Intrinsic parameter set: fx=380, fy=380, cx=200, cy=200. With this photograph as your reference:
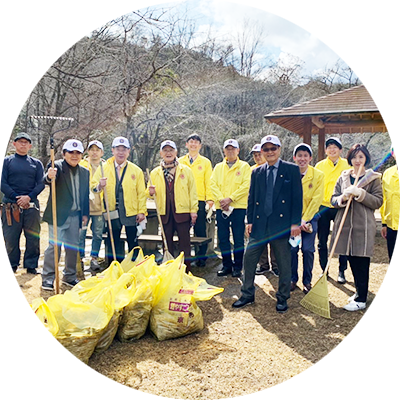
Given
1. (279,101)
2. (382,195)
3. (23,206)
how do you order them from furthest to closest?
(279,101), (23,206), (382,195)

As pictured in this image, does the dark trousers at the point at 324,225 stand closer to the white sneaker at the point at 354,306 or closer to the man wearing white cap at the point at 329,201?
the man wearing white cap at the point at 329,201

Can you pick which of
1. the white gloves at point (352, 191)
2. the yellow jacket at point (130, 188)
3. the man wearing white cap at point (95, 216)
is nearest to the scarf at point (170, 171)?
the yellow jacket at point (130, 188)

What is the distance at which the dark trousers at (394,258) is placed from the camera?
4074 millimetres

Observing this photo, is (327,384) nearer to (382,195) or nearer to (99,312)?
(99,312)

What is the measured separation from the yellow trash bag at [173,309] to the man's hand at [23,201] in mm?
2701

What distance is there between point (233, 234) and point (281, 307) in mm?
1456

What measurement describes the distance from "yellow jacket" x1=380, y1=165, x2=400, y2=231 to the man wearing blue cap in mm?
4348

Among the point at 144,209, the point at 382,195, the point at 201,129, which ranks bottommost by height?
the point at 144,209

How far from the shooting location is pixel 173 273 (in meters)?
3.46

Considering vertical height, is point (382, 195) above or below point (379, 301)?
above

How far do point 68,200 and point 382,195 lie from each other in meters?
3.57

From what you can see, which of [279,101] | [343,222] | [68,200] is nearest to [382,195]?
[343,222]

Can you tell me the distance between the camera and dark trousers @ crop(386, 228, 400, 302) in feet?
13.4

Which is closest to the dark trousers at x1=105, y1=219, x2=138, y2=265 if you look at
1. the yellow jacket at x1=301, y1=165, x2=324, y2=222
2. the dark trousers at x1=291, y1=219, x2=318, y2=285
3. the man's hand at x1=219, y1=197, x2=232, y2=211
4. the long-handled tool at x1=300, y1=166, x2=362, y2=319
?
the man's hand at x1=219, y1=197, x2=232, y2=211
